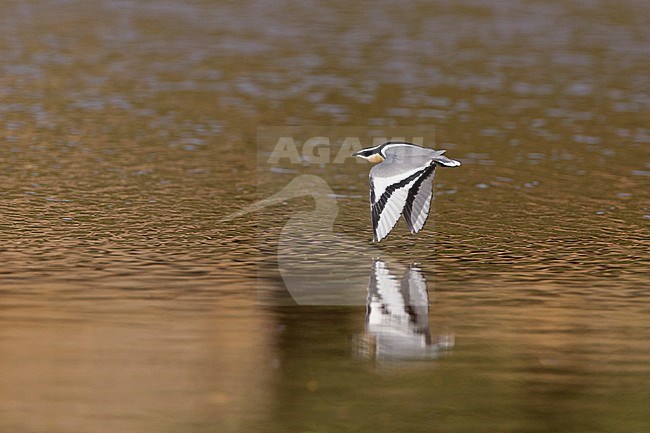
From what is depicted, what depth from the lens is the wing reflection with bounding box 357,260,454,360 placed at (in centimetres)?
1491

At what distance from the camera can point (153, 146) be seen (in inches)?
1136

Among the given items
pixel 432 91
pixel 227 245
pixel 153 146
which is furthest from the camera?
pixel 432 91

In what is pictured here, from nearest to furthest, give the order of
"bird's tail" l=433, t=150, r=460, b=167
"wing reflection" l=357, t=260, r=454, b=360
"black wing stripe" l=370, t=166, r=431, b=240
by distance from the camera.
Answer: "wing reflection" l=357, t=260, r=454, b=360
"bird's tail" l=433, t=150, r=460, b=167
"black wing stripe" l=370, t=166, r=431, b=240

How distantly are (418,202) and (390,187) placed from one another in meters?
1.26

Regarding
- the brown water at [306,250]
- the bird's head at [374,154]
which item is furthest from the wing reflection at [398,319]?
the bird's head at [374,154]

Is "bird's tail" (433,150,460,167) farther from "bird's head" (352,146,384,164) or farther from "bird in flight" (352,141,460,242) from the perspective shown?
"bird's head" (352,146,384,164)

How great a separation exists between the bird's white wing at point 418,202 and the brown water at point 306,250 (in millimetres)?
359

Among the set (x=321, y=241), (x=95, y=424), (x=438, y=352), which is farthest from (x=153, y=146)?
(x=95, y=424)

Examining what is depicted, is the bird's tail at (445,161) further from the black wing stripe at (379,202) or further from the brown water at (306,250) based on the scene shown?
the brown water at (306,250)

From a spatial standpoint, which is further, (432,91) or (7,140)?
(432,91)

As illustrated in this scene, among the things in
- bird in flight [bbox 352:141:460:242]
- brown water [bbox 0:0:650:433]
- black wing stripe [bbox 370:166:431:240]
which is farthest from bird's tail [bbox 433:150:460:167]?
brown water [bbox 0:0:650:433]

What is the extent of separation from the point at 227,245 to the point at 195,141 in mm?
9993

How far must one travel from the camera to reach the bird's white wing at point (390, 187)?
1902 centimetres

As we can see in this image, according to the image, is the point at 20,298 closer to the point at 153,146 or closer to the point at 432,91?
the point at 153,146
